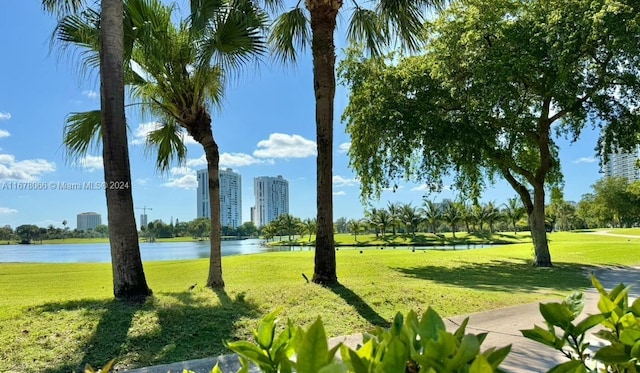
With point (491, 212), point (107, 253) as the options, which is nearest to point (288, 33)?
point (107, 253)

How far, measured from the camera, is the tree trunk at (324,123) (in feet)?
27.7

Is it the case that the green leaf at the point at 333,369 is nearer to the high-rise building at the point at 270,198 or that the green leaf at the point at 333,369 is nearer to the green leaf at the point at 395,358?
the green leaf at the point at 395,358

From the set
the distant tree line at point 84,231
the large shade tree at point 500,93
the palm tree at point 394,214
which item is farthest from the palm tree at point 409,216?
the large shade tree at point 500,93

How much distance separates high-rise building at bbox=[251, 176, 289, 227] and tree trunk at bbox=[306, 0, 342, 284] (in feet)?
225

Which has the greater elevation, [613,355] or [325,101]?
[325,101]

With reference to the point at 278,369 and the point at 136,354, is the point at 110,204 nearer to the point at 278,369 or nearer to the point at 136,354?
the point at 136,354

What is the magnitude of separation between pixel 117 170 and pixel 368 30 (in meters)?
6.33

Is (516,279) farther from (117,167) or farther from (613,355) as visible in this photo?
(613,355)

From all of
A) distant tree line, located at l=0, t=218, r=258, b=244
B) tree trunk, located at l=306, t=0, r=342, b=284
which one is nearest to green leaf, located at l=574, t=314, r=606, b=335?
tree trunk, located at l=306, t=0, r=342, b=284

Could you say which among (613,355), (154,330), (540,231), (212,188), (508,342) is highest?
(212,188)

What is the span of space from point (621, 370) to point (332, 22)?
335 inches

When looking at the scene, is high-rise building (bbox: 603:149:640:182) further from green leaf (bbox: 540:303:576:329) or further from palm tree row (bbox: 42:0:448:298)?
green leaf (bbox: 540:303:576:329)

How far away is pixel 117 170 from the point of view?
6570 mm

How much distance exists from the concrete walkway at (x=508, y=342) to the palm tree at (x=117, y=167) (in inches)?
110
